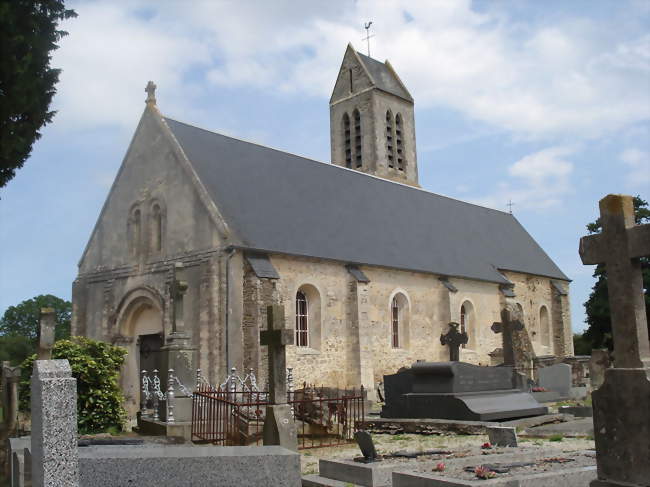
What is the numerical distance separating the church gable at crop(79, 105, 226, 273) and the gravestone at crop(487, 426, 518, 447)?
34.6 feet

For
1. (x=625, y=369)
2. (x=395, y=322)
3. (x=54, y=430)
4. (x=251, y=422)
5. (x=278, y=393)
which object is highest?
(x=395, y=322)

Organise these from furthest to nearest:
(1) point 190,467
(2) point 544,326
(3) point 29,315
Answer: (3) point 29,315
(2) point 544,326
(1) point 190,467

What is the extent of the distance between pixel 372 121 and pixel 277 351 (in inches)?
936

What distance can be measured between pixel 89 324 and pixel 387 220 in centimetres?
1096

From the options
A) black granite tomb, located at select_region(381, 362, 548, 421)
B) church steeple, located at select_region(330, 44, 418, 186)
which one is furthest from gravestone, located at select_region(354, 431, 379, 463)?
church steeple, located at select_region(330, 44, 418, 186)

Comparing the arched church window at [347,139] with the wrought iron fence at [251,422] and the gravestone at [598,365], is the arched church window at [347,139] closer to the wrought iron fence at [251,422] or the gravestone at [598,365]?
the gravestone at [598,365]

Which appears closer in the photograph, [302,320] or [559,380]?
[559,380]

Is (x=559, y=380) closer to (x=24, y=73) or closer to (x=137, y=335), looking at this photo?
(x=137, y=335)

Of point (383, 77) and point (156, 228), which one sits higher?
point (383, 77)

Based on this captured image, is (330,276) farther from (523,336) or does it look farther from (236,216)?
(523,336)

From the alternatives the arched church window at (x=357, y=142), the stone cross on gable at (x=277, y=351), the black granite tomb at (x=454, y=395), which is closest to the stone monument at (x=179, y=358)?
the stone cross on gable at (x=277, y=351)

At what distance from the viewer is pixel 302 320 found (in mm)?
19094

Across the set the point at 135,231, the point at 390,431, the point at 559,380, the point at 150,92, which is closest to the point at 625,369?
the point at 390,431

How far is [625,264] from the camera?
4430 millimetres
